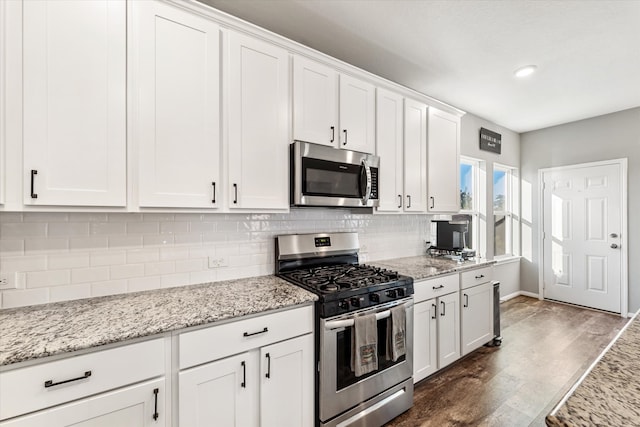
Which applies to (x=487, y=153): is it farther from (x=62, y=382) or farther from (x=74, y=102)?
(x=62, y=382)

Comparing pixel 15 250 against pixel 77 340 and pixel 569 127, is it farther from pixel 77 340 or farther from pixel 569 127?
pixel 569 127

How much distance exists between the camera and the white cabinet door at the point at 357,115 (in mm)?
2322

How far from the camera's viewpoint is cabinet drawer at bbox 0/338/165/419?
1039 mm

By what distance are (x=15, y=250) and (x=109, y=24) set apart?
4.14 ft

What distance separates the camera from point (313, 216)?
253 centimetres

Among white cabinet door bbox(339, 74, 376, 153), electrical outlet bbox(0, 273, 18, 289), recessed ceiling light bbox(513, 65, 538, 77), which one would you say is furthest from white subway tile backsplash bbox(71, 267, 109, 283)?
recessed ceiling light bbox(513, 65, 538, 77)

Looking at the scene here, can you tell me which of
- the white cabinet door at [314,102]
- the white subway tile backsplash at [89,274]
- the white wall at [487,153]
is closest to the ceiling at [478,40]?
the white cabinet door at [314,102]

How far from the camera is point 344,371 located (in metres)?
1.81

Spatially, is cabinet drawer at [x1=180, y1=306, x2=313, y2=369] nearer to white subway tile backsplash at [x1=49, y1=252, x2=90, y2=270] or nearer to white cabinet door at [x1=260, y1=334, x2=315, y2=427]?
white cabinet door at [x1=260, y1=334, x2=315, y2=427]

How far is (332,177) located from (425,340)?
1.55 meters

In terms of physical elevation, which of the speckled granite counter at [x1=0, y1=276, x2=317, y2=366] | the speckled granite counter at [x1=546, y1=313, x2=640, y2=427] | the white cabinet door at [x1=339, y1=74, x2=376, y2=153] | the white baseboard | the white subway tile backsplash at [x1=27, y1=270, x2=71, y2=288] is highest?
the white cabinet door at [x1=339, y1=74, x2=376, y2=153]

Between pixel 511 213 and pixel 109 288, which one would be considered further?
pixel 511 213

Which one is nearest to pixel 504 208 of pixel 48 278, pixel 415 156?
pixel 415 156

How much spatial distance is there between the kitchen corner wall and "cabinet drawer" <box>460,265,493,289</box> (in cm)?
149
